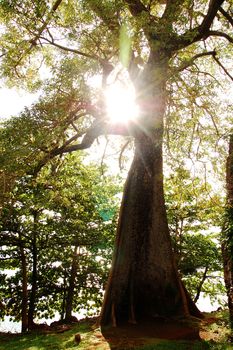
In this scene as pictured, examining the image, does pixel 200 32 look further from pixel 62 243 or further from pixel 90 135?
pixel 62 243

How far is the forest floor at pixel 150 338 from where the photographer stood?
6.69 metres

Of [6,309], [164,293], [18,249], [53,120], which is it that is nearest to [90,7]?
[53,120]

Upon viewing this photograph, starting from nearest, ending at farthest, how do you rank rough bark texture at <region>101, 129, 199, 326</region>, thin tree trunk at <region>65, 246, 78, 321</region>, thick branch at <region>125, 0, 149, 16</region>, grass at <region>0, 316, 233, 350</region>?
grass at <region>0, 316, 233, 350</region>, rough bark texture at <region>101, 129, 199, 326</region>, thick branch at <region>125, 0, 149, 16</region>, thin tree trunk at <region>65, 246, 78, 321</region>

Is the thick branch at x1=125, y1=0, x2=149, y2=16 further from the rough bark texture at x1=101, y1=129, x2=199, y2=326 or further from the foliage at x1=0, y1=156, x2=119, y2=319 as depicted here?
the foliage at x1=0, y1=156, x2=119, y2=319

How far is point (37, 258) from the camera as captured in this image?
14109 mm

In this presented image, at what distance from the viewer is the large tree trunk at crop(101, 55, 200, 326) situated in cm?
925

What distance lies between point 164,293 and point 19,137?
18.1ft

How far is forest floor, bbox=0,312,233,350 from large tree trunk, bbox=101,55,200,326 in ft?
1.71

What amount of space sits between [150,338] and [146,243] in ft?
9.00

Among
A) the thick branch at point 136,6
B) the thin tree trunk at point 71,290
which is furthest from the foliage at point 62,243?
the thick branch at point 136,6

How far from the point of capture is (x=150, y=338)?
7.53 meters

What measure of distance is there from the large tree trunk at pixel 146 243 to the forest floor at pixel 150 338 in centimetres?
52

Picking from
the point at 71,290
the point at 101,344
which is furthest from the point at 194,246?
the point at 101,344

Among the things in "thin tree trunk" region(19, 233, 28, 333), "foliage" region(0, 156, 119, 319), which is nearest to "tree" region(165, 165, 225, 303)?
"foliage" region(0, 156, 119, 319)
